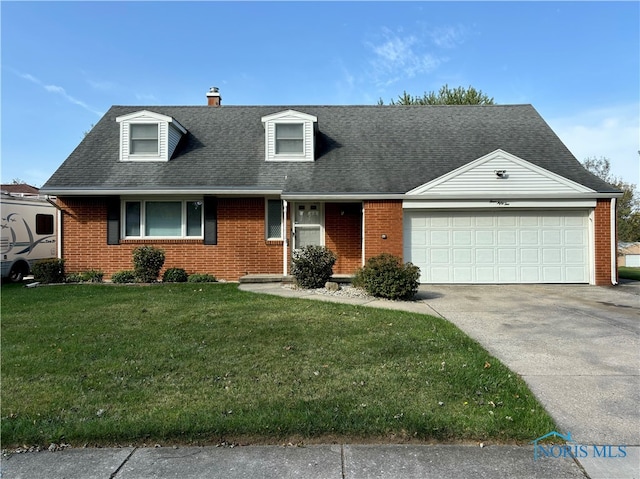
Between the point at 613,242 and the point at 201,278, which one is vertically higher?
the point at 613,242

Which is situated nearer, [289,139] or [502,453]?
[502,453]

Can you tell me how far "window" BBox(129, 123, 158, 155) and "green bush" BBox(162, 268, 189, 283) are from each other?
13.7ft

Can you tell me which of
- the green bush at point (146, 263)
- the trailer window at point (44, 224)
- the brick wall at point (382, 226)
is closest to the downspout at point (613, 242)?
the brick wall at point (382, 226)

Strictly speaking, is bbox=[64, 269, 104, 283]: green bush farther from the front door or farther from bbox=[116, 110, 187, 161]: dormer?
the front door

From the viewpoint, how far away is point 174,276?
12.2 m

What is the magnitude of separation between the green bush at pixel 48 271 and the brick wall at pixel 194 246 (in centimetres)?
38

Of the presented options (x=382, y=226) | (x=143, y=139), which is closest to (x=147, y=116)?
(x=143, y=139)

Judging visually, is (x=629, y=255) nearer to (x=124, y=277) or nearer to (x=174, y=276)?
(x=174, y=276)

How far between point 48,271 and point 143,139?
16.7ft

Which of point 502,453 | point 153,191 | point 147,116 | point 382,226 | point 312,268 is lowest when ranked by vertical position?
point 502,453

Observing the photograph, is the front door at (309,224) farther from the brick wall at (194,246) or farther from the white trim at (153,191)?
the white trim at (153,191)

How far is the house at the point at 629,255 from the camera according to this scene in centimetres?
3181

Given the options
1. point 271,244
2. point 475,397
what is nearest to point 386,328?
point 475,397

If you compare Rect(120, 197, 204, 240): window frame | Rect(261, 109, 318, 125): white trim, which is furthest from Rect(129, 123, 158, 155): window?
Rect(261, 109, 318, 125): white trim
